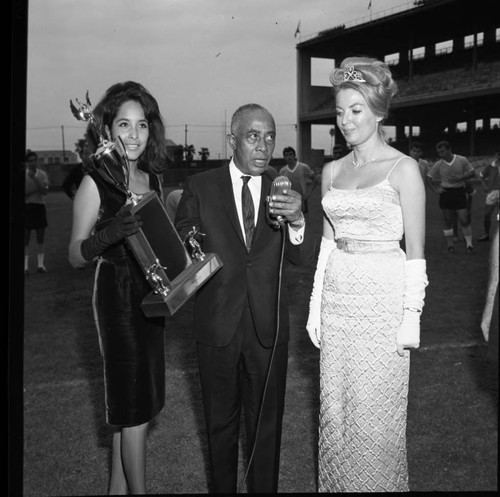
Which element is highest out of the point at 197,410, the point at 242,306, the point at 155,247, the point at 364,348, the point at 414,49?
the point at 414,49

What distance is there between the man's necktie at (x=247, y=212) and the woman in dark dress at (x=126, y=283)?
398 millimetres

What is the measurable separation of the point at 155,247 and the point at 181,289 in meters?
0.19

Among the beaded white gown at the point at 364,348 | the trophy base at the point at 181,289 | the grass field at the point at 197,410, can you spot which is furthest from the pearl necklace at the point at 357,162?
the grass field at the point at 197,410

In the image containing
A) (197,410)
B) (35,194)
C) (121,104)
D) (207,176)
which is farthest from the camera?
(35,194)

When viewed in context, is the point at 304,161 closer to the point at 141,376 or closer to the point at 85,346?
the point at 141,376

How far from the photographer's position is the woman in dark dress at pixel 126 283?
2580 mm

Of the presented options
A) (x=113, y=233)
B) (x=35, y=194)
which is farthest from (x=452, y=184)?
(x=113, y=233)

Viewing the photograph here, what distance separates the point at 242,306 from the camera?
271 centimetres

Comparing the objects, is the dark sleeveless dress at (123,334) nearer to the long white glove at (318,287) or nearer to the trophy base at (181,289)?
the trophy base at (181,289)

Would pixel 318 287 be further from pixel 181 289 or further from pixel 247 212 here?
pixel 181 289

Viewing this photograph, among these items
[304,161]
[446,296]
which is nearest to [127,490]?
[304,161]

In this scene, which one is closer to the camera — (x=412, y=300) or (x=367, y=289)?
(x=412, y=300)

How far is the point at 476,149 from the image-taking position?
39.4 feet

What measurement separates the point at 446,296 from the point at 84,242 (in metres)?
5.91
